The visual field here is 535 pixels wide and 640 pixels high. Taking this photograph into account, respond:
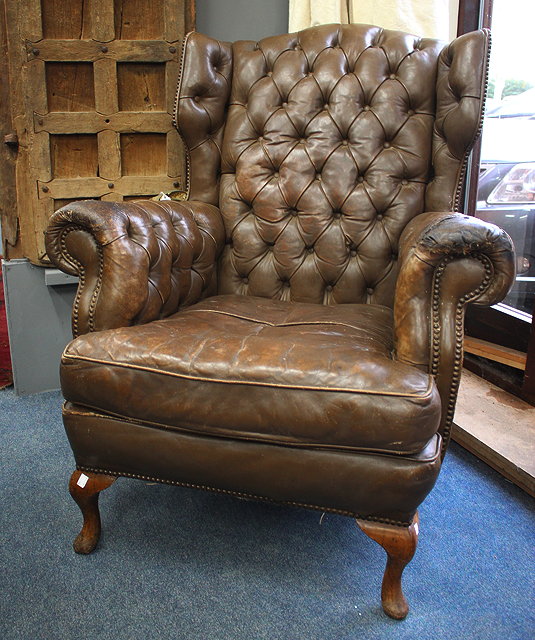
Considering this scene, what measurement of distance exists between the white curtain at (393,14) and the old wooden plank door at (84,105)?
381 millimetres

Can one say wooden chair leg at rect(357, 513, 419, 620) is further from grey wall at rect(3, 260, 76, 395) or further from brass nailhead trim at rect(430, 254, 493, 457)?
grey wall at rect(3, 260, 76, 395)

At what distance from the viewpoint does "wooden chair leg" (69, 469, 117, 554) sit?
45.5 inches

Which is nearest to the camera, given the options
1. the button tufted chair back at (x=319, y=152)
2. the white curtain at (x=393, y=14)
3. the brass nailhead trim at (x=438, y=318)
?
the brass nailhead trim at (x=438, y=318)

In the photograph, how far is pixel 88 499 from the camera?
46.4 inches

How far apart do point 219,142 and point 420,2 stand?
2.77 feet

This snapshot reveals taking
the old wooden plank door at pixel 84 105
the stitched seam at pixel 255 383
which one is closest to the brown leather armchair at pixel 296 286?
the stitched seam at pixel 255 383

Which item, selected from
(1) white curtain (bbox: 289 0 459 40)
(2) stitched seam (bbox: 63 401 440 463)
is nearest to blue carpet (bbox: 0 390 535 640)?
(2) stitched seam (bbox: 63 401 440 463)

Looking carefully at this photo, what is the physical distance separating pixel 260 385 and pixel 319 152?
90 cm

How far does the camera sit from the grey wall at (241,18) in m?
1.93

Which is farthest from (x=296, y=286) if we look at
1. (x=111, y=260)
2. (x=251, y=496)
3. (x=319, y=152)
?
(x=251, y=496)

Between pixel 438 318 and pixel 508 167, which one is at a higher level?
pixel 508 167

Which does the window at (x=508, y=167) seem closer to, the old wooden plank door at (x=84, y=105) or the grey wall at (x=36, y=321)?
the old wooden plank door at (x=84, y=105)

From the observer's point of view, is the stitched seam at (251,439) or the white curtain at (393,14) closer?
the stitched seam at (251,439)

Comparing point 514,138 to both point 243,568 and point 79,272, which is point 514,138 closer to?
point 79,272
